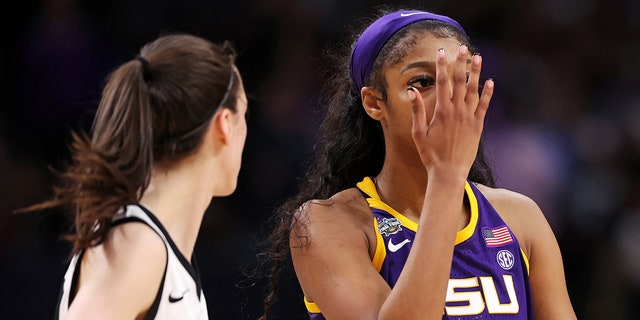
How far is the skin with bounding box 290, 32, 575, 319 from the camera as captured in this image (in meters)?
2.70

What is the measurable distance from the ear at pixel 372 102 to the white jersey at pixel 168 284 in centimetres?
93

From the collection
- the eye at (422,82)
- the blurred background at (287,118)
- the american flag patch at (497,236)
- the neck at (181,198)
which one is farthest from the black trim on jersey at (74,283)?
the blurred background at (287,118)

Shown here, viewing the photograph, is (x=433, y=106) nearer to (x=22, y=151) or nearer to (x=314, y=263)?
(x=314, y=263)

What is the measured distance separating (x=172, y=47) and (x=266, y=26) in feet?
15.4

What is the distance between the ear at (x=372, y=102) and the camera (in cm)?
314

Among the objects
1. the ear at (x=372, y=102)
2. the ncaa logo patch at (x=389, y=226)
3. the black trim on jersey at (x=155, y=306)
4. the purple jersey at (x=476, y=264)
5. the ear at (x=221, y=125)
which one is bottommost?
the purple jersey at (x=476, y=264)

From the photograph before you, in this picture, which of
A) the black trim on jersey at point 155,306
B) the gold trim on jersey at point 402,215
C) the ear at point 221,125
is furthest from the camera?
the gold trim on jersey at point 402,215

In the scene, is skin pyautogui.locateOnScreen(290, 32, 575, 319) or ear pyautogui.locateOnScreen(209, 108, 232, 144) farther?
skin pyautogui.locateOnScreen(290, 32, 575, 319)

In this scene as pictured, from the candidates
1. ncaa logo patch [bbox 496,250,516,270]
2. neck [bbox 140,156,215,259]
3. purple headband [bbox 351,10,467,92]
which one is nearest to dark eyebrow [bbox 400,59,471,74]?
purple headband [bbox 351,10,467,92]

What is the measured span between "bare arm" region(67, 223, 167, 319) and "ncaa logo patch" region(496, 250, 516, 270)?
1151 mm

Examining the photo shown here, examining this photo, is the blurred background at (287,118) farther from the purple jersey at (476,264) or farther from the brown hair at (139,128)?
the brown hair at (139,128)

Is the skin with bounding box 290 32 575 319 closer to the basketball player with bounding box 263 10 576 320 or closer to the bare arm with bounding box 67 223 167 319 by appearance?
the basketball player with bounding box 263 10 576 320

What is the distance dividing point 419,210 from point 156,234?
1.09 meters

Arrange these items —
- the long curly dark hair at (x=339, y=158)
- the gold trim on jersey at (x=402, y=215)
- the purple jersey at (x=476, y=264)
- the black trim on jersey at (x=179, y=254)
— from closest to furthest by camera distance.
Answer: the black trim on jersey at (x=179, y=254) < the purple jersey at (x=476, y=264) < the gold trim on jersey at (x=402, y=215) < the long curly dark hair at (x=339, y=158)
